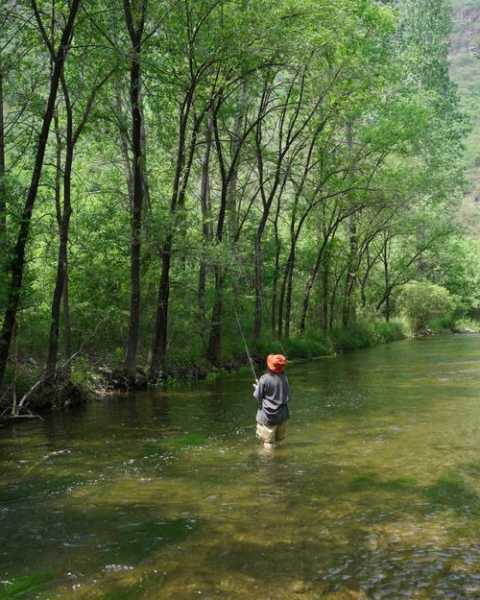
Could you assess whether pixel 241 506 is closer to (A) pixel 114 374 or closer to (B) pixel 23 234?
(B) pixel 23 234

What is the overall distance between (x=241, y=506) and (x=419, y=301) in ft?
158

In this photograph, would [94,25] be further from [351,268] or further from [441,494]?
[351,268]

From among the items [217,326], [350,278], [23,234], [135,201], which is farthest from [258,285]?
[350,278]

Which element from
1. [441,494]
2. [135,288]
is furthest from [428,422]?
[135,288]

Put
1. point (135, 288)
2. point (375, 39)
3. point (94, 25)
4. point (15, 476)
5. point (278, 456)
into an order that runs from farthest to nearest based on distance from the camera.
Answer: point (375, 39) < point (135, 288) < point (94, 25) < point (278, 456) < point (15, 476)

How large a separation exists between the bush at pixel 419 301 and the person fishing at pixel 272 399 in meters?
44.2

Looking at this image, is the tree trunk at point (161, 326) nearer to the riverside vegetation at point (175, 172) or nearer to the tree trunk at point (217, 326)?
the riverside vegetation at point (175, 172)

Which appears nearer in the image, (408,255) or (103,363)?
(103,363)

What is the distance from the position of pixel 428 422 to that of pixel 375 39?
20876 millimetres

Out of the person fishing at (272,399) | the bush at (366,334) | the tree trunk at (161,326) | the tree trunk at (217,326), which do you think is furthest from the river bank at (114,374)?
the person fishing at (272,399)

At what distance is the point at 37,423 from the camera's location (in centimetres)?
1432

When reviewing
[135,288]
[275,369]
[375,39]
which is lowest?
[275,369]

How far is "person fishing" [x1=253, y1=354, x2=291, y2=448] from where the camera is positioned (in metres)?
11.0

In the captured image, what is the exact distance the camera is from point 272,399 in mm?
11039
